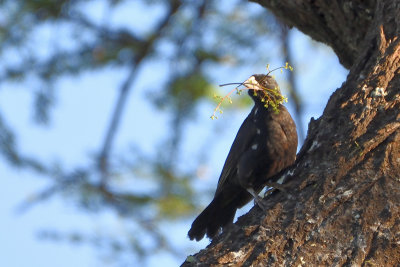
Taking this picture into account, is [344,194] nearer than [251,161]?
Yes

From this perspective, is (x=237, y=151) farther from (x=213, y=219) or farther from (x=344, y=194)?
(x=344, y=194)

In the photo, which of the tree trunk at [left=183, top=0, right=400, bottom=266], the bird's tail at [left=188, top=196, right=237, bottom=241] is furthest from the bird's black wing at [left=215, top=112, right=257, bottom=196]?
the tree trunk at [left=183, top=0, right=400, bottom=266]

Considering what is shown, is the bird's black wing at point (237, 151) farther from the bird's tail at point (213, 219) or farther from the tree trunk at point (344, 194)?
the tree trunk at point (344, 194)

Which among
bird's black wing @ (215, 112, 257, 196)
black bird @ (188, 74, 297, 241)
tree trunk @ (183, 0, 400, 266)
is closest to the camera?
tree trunk @ (183, 0, 400, 266)

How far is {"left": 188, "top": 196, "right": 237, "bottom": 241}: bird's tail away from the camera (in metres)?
4.53

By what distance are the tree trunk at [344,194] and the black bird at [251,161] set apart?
38 cm

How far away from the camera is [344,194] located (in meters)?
3.43

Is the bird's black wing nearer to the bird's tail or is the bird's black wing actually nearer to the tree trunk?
the bird's tail

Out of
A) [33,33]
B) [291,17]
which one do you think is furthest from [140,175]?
[291,17]

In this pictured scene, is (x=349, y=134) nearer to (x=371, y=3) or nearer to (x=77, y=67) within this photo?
(x=371, y=3)

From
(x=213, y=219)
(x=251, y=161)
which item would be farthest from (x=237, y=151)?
(x=213, y=219)

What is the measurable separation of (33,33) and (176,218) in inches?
79.8

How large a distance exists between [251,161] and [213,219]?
1.47ft

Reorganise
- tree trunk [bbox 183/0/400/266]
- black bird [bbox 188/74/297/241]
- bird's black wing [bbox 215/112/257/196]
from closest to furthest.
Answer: tree trunk [bbox 183/0/400/266] → black bird [bbox 188/74/297/241] → bird's black wing [bbox 215/112/257/196]
